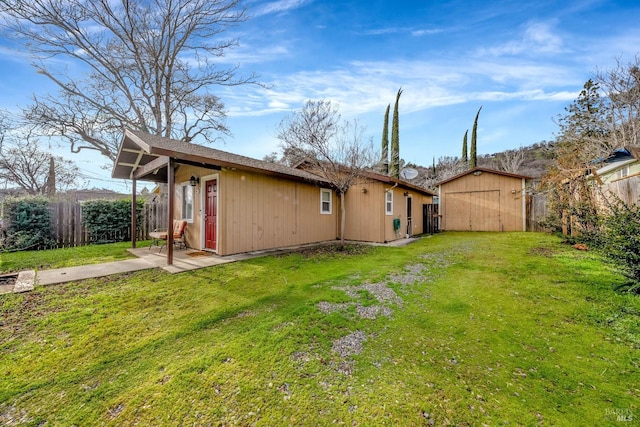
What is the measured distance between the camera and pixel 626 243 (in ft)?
11.3

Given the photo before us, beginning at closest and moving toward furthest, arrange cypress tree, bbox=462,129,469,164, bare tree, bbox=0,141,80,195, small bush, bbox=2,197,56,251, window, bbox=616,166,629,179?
small bush, bbox=2,197,56,251 → window, bbox=616,166,629,179 → bare tree, bbox=0,141,80,195 → cypress tree, bbox=462,129,469,164

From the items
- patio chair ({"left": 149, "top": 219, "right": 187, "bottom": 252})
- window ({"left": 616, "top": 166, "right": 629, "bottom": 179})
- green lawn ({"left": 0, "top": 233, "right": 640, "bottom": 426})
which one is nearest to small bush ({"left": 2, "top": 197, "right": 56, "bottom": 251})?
patio chair ({"left": 149, "top": 219, "right": 187, "bottom": 252})

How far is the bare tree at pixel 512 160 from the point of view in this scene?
2417cm

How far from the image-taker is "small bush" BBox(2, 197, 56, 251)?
7.35m

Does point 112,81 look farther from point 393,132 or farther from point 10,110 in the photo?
point 393,132

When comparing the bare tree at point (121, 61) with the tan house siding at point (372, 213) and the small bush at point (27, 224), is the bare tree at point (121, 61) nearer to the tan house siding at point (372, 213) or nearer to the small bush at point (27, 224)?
the small bush at point (27, 224)

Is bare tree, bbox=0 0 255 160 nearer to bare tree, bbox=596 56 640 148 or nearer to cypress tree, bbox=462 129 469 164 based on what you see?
bare tree, bbox=596 56 640 148

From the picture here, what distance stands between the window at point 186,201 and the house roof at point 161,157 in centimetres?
91

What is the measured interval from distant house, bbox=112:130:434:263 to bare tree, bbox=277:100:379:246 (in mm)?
956

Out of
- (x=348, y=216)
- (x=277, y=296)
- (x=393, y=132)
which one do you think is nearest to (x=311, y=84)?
(x=348, y=216)

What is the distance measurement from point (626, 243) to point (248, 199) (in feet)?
24.0

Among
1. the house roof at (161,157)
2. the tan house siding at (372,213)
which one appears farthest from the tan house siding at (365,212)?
the house roof at (161,157)

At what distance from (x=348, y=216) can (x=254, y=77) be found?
10136 mm

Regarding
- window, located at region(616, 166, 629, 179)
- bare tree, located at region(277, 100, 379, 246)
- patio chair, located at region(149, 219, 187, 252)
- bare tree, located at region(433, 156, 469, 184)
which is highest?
bare tree, located at region(433, 156, 469, 184)
